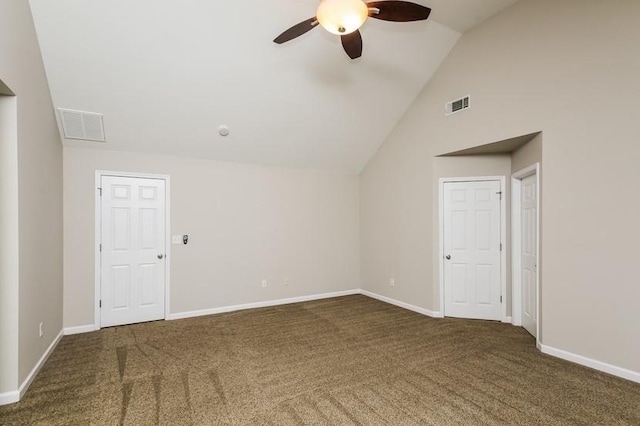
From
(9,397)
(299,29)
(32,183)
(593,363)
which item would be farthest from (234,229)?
(593,363)

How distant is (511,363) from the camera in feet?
10.2

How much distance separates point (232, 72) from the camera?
3.78 metres

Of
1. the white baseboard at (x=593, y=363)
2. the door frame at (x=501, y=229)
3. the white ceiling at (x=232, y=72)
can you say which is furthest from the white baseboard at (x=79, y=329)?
the white baseboard at (x=593, y=363)

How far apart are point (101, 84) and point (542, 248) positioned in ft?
16.7

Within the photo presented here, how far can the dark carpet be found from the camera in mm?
2293

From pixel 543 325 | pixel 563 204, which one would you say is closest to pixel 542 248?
pixel 563 204

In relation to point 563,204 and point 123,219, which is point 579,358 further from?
point 123,219

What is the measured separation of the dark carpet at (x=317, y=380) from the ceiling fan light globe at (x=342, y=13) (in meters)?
2.72

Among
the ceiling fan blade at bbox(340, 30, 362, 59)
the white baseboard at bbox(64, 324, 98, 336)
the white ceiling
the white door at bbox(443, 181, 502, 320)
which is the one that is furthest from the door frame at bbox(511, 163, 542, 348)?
the white baseboard at bbox(64, 324, 98, 336)

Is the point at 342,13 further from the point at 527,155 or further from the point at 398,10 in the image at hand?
the point at 527,155

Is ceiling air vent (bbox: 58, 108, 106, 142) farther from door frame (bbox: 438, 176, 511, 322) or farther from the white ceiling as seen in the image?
door frame (bbox: 438, 176, 511, 322)

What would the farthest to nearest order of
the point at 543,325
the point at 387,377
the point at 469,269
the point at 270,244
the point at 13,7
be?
1. the point at 270,244
2. the point at 469,269
3. the point at 543,325
4. the point at 387,377
5. the point at 13,7

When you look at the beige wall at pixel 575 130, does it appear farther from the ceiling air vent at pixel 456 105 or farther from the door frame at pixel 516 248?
the door frame at pixel 516 248

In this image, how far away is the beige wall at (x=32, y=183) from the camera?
2.53 metres
